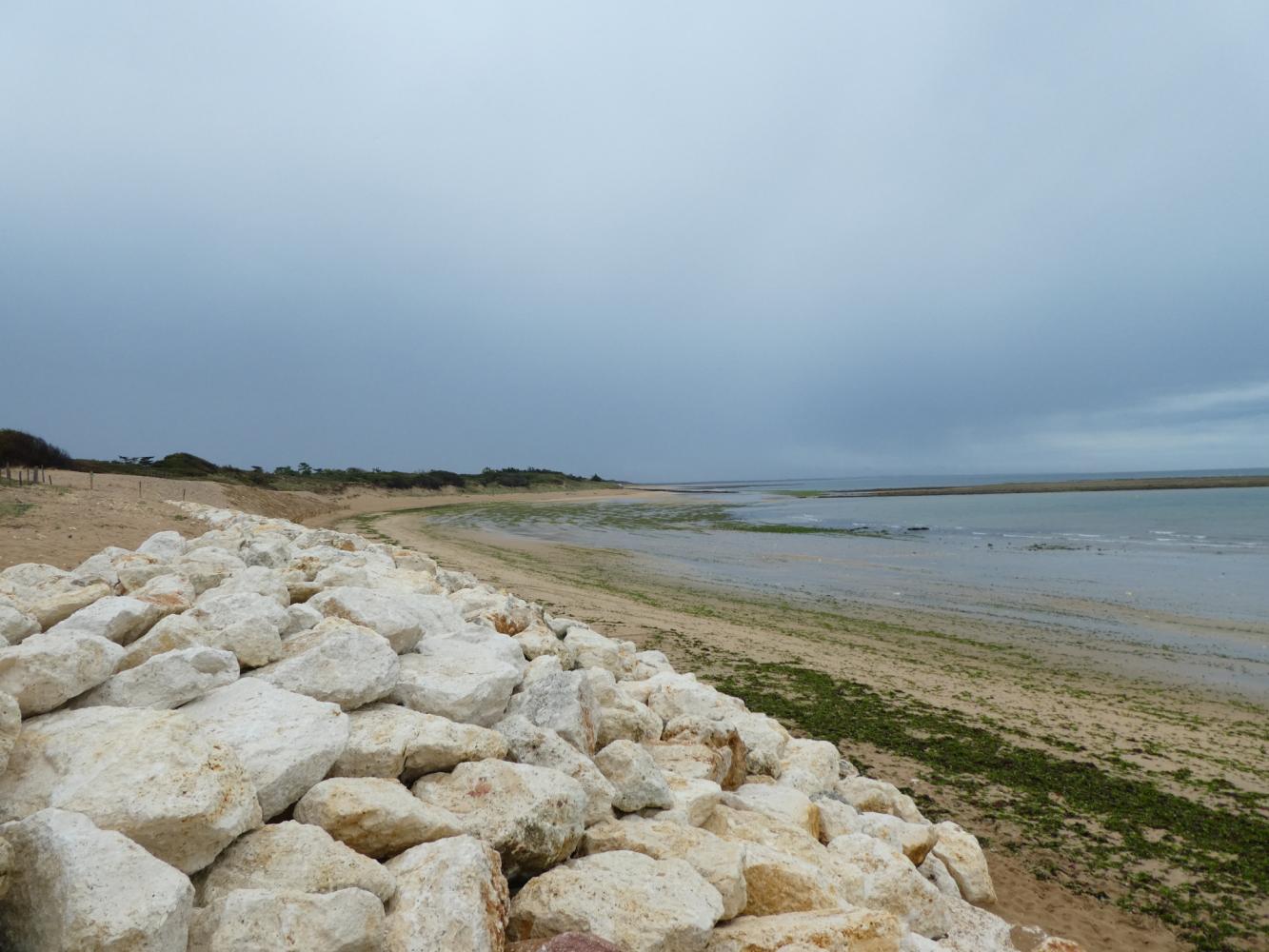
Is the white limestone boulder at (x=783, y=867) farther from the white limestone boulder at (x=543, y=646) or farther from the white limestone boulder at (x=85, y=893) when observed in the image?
the white limestone boulder at (x=85, y=893)

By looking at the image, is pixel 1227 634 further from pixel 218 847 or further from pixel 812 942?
pixel 218 847

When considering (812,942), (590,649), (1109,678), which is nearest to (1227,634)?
(1109,678)

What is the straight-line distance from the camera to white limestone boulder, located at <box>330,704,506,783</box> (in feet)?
11.2

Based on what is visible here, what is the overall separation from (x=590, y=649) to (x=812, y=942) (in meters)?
4.28

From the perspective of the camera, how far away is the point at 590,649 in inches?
277

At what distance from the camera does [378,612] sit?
196 inches

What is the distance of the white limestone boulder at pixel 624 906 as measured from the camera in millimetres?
2822

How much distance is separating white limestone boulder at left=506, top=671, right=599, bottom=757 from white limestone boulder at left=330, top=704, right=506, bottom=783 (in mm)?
492

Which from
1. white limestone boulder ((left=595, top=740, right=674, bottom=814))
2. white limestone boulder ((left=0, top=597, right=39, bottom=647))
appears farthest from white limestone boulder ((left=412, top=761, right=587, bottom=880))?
white limestone boulder ((left=0, top=597, right=39, bottom=647))

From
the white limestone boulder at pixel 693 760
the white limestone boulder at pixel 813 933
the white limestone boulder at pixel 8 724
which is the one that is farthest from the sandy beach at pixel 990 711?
the white limestone boulder at pixel 8 724

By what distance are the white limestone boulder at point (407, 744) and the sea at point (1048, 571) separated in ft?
43.0

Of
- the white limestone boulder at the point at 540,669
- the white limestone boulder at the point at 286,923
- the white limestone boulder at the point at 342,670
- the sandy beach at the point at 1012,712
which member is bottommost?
the sandy beach at the point at 1012,712

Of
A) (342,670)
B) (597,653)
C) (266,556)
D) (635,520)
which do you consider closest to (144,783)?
(342,670)

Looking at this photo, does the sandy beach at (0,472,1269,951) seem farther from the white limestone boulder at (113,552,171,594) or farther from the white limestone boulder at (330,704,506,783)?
the white limestone boulder at (113,552,171,594)
